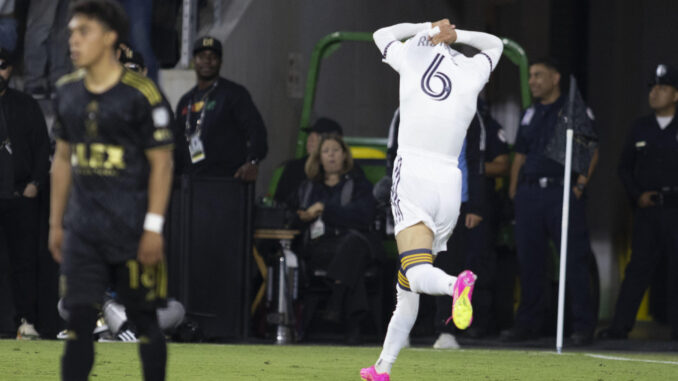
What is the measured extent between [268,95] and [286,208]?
8.53ft

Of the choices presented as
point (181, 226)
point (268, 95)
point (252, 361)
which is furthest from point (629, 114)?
point (252, 361)

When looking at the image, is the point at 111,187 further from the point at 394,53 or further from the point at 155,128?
the point at 394,53

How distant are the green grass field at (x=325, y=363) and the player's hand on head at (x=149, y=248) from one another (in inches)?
74.3

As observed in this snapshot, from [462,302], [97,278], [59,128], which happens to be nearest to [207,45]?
[462,302]

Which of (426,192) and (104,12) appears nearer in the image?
(104,12)

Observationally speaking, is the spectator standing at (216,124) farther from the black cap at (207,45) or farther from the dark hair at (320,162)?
the dark hair at (320,162)

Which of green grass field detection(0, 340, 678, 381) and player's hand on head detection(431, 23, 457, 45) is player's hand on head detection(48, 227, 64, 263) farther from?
player's hand on head detection(431, 23, 457, 45)

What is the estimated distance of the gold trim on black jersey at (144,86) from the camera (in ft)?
16.6

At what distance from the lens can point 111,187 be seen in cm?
503

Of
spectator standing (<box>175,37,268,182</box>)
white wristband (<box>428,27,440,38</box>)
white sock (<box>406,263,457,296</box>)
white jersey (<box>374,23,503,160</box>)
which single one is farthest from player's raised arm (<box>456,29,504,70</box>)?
spectator standing (<box>175,37,268,182</box>)

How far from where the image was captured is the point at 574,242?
1056 centimetres

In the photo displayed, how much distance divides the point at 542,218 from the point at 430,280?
171 inches

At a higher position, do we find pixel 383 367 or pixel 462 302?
pixel 462 302

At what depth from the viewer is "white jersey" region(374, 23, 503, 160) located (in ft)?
22.1
